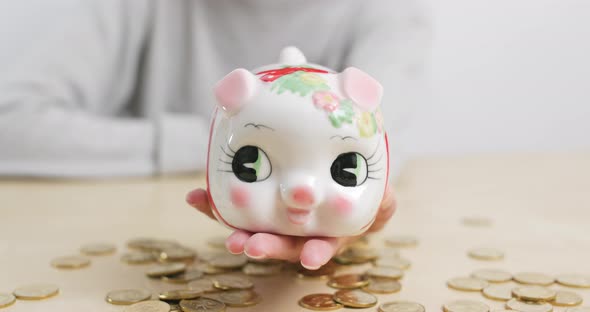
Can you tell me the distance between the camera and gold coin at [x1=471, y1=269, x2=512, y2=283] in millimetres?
719

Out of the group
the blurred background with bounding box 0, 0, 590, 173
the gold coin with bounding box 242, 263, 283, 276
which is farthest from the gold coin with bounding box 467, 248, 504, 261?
the blurred background with bounding box 0, 0, 590, 173

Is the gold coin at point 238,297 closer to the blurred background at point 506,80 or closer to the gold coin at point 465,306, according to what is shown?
the gold coin at point 465,306

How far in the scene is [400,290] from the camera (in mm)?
690

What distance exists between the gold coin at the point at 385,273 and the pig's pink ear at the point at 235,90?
0.79ft

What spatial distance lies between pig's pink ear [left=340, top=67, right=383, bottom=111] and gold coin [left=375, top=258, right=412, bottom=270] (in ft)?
0.75

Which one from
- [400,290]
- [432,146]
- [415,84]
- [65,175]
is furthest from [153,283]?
[432,146]

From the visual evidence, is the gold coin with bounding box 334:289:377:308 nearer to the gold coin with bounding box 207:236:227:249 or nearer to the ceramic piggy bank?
the ceramic piggy bank

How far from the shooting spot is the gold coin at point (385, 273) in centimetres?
71

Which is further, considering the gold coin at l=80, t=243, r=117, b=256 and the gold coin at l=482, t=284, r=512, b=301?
the gold coin at l=80, t=243, r=117, b=256

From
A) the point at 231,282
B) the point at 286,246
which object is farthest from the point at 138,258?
the point at 286,246

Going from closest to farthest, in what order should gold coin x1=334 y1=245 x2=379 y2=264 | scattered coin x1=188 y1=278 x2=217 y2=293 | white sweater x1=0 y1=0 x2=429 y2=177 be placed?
scattered coin x1=188 y1=278 x2=217 y2=293 < gold coin x1=334 y1=245 x2=379 y2=264 < white sweater x1=0 y1=0 x2=429 y2=177

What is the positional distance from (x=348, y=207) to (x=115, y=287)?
26cm

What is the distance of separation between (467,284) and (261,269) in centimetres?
20

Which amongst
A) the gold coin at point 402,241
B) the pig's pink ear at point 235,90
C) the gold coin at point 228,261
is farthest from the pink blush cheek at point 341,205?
the gold coin at point 402,241
